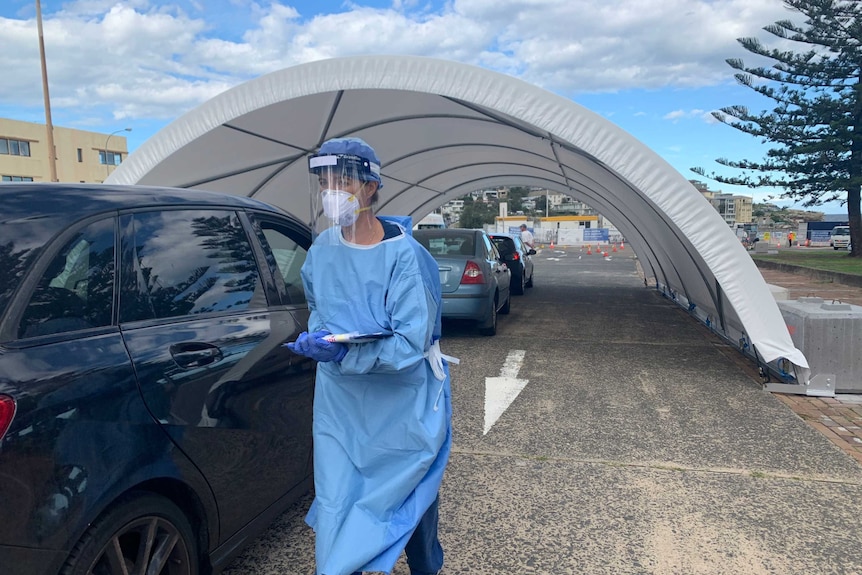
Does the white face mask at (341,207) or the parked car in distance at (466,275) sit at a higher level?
the white face mask at (341,207)

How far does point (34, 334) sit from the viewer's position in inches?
75.0

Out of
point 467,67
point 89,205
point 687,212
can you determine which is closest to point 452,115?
point 467,67

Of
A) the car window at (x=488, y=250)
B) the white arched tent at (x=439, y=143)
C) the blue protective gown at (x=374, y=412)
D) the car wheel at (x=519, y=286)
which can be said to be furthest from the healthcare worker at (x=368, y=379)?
the car wheel at (x=519, y=286)

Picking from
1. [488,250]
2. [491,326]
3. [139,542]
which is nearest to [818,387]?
[491,326]

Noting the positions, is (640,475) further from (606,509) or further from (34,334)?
(34,334)

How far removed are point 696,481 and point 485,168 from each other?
39.1ft

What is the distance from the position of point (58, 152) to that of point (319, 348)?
56916 millimetres

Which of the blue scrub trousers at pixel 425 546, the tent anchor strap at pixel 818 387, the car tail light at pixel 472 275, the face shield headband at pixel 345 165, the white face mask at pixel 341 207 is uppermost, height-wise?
the face shield headband at pixel 345 165

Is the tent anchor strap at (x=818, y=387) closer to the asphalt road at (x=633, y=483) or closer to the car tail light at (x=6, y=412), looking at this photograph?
the asphalt road at (x=633, y=483)

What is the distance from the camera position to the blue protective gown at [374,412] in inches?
88.4

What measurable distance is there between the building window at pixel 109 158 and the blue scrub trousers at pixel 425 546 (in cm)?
6009

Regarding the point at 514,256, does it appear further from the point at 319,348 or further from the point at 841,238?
the point at 841,238

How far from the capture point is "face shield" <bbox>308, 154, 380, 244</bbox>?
236 centimetres

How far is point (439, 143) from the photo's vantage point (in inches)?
427
